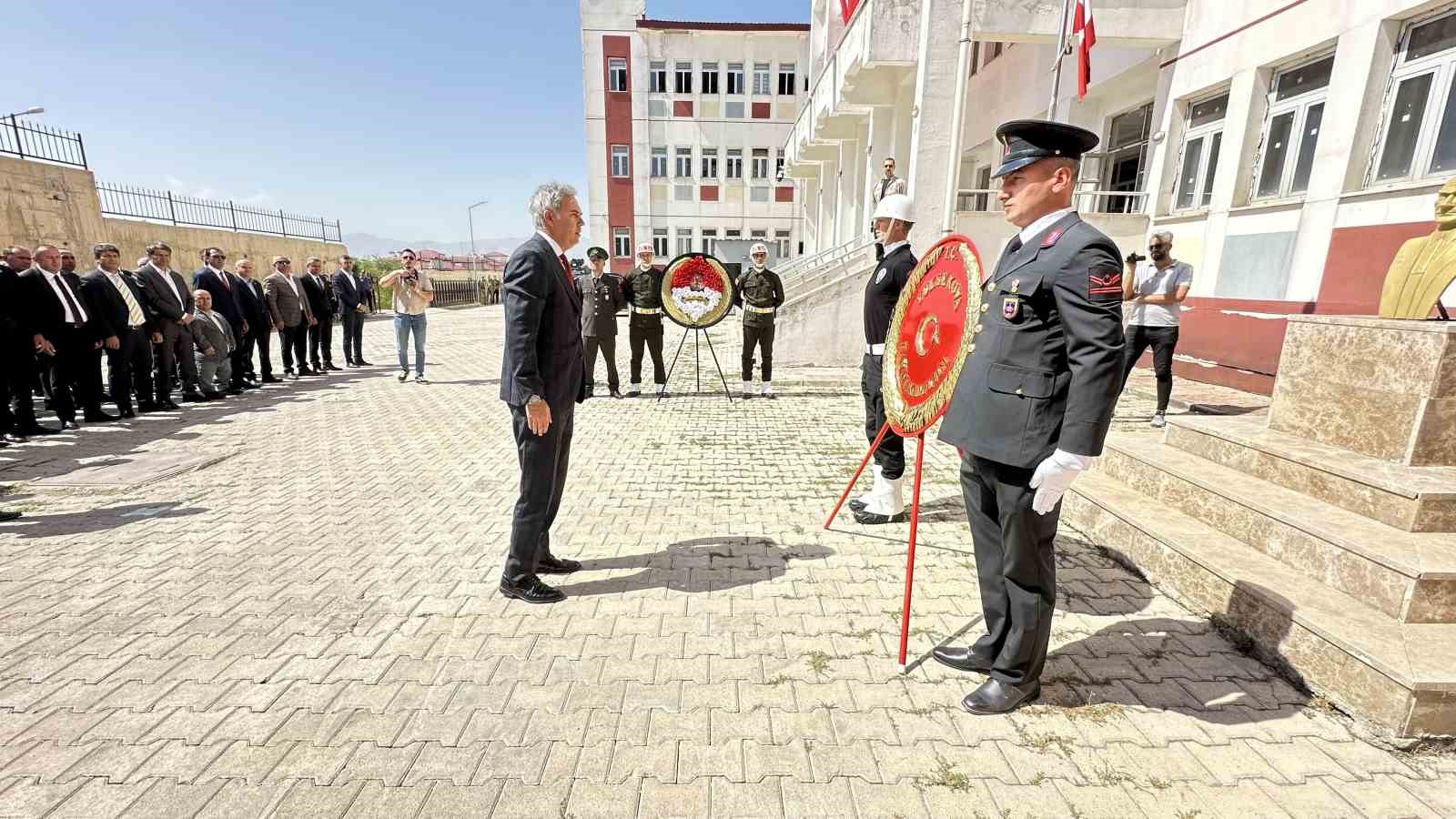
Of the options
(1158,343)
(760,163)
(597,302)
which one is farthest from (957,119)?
(760,163)

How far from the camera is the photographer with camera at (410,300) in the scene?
10.1 m

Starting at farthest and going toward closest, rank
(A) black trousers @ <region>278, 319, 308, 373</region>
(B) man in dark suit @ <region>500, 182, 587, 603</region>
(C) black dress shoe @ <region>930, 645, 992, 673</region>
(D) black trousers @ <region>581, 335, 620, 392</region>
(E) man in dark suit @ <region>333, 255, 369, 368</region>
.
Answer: (E) man in dark suit @ <region>333, 255, 369, 368</region>
(A) black trousers @ <region>278, 319, 308, 373</region>
(D) black trousers @ <region>581, 335, 620, 392</region>
(B) man in dark suit @ <region>500, 182, 587, 603</region>
(C) black dress shoe @ <region>930, 645, 992, 673</region>

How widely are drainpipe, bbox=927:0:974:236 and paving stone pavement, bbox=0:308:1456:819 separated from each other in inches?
332

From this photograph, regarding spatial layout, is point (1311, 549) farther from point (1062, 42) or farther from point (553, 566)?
point (1062, 42)

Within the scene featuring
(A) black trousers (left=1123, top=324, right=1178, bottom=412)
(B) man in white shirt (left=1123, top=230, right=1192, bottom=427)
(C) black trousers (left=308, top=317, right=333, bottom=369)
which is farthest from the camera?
(C) black trousers (left=308, top=317, right=333, bottom=369)

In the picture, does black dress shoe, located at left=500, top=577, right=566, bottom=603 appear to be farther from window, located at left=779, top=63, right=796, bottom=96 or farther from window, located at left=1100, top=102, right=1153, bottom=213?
window, located at left=779, top=63, right=796, bottom=96

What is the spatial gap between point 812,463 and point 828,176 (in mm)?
20860

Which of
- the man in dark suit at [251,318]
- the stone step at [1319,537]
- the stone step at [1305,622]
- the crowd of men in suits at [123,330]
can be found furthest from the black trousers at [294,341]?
the stone step at [1319,537]

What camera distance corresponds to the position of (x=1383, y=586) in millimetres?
2688

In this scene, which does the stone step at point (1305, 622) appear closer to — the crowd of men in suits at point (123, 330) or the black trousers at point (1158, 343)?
the black trousers at point (1158, 343)

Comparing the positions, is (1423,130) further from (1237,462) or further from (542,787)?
(542,787)

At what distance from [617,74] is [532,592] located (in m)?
33.8

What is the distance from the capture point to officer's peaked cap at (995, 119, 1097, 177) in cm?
226

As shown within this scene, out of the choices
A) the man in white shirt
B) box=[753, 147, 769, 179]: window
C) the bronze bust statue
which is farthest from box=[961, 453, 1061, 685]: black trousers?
box=[753, 147, 769, 179]: window
